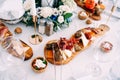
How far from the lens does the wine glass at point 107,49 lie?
1.06 meters

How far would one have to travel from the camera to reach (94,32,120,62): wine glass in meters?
1.06

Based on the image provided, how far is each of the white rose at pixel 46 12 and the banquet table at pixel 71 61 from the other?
102 mm

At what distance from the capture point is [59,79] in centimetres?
97

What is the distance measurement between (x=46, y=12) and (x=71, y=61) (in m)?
0.28

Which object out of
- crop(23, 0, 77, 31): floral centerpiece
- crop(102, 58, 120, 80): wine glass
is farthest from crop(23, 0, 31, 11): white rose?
A: crop(102, 58, 120, 80): wine glass

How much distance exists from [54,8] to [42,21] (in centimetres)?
12

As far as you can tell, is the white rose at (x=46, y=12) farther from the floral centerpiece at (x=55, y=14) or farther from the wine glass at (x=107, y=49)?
the wine glass at (x=107, y=49)

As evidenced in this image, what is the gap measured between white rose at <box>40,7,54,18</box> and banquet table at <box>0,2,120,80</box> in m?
0.10

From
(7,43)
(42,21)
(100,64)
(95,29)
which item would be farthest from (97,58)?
(7,43)

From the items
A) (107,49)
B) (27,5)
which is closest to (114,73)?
(107,49)

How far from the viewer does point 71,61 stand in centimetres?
104

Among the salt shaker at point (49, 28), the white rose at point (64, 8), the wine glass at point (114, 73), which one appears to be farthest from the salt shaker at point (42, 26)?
the wine glass at point (114, 73)

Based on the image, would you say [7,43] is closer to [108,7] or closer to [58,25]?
[58,25]

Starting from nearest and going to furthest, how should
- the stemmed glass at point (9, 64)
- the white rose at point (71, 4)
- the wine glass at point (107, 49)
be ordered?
the stemmed glass at point (9, 64) → the wine glass at point (107, 49) → the white rose at point (71, 4)
